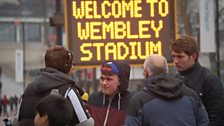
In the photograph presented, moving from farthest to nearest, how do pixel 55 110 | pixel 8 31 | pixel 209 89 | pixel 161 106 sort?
pixel 8 31 < pixel 209 89 < pixel 161 106 < pixel 55 110

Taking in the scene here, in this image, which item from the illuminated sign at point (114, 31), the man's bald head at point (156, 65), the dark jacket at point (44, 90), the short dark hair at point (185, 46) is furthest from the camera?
the illuminated sign at point (114, 31)

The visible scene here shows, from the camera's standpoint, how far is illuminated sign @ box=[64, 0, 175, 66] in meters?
10.7

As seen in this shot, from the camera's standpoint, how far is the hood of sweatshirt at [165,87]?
4.70 m

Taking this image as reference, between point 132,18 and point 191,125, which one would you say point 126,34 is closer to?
point 132,18

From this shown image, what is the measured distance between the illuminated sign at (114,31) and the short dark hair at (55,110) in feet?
22.2

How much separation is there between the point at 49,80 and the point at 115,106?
0.92 metres

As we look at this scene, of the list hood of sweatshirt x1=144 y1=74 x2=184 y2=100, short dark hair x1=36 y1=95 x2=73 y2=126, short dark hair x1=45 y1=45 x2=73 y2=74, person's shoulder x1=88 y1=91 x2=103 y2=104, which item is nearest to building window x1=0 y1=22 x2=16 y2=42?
person's shoulder x1=88 y1=91 x2=103 y2=104

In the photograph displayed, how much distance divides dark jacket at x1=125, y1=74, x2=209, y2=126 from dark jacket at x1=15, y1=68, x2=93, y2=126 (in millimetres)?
397

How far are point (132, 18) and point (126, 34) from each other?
32 cm

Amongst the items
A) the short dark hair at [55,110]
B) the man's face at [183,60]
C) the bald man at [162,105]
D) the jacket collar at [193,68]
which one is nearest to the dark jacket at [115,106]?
the man's face at [183,60]

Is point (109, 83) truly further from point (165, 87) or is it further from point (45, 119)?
point (45, 119)

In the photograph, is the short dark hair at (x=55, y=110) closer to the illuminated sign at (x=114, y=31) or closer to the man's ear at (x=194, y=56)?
the man's ear at (x=194, y=56)

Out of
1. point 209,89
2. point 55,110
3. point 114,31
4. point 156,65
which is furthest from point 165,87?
point 114,31

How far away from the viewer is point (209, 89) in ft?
18.4
